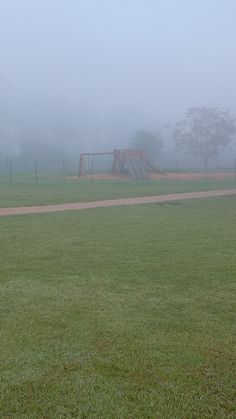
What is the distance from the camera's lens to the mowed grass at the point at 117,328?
11.8 ft

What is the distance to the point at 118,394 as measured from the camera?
3.65 meters

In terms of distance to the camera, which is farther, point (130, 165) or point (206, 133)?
point (206, 133)

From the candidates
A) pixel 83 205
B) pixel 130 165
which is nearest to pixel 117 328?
pixel 83 205

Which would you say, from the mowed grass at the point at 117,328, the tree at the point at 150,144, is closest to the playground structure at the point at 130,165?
the tree at the point at 150,144

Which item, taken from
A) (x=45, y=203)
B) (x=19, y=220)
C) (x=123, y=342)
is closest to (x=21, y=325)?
(x=123, y=342)

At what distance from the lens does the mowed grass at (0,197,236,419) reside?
3584mm

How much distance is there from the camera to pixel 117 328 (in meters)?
5.02

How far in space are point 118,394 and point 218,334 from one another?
1573 mm

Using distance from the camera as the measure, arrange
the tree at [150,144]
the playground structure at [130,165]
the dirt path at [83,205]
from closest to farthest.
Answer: the dirt path at [83,205]
the playground structure at [130,165]
the tree at [150,144]

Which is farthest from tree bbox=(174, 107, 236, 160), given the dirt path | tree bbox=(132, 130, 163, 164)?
the dirt path

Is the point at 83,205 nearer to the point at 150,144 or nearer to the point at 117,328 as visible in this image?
the point at 117,328

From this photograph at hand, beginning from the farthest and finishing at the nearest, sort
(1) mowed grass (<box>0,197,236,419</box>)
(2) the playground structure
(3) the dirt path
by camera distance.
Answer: (2) the playground structure < (3) the dirt path < (1) mowed grass (<box>0,197,236,419</box>)

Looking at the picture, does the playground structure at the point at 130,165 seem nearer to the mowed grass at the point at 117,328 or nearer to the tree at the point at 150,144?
the tree at the point at 150,144

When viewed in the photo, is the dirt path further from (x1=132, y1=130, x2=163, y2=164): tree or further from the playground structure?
(x1=132, y1=130, x2=163, y2=164): tree
